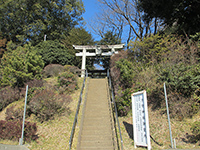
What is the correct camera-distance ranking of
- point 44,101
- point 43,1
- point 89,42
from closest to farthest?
point 44,101
point 89,42
point 43,1

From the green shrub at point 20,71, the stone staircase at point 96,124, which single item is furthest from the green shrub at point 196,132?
the green shrub at point 20,71

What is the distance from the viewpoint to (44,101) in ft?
30.2

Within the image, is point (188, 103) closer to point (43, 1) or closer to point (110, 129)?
point (110, 129)

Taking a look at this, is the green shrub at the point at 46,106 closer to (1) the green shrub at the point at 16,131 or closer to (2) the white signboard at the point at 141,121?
(1) the green shrub at the point at 16,131

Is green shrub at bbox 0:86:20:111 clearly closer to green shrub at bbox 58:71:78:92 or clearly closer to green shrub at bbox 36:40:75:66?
green shrub at bbox 58:71:78:92

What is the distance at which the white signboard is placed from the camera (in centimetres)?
651

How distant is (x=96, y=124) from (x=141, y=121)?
2.91 meters

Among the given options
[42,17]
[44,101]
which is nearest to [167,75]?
[44,101]

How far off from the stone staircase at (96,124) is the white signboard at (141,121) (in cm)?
131

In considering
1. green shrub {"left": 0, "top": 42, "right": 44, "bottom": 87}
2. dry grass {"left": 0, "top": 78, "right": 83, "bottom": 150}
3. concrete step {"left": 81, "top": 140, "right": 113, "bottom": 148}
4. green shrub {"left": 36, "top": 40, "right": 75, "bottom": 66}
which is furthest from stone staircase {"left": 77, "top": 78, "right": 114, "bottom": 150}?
green shrub {"left": 36, "top": 40, "right": 75, "bottom": 66}

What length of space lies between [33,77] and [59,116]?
5823 millimetres

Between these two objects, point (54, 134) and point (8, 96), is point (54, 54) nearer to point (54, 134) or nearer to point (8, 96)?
point (8, 96)

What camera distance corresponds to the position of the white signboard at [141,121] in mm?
6512

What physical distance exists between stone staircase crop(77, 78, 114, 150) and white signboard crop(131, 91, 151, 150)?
131cm
